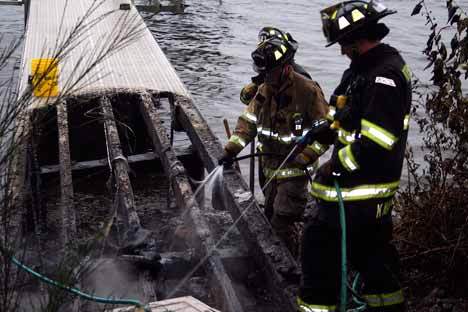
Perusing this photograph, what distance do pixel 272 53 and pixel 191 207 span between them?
1476 millimetres

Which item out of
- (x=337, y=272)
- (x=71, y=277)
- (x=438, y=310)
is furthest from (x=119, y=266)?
(x=438, y=310)

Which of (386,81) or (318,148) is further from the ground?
(386,81)

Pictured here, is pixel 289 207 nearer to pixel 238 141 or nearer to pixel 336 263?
pixel 238 141

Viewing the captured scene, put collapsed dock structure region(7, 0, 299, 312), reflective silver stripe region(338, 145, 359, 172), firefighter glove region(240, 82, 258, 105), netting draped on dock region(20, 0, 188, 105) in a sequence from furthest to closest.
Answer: netting draped on dock region(20, 0, 188, 105)
firefighter glove region(240, 82, 258, 105)
reflective silver stripe region(338, 145, 359, 172)
collapsed dock structure region(7, 0, 299, 312)

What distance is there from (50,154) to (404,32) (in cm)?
1250

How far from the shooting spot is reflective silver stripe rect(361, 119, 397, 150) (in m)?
3.26

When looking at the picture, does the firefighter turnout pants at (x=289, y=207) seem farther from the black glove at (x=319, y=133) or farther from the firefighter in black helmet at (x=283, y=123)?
the black glove at (x=319, y=133)

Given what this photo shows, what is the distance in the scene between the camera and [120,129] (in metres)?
7.71

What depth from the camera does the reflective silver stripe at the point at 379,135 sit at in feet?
10.7

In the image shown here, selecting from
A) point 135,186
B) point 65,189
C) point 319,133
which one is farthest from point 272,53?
point 135,186

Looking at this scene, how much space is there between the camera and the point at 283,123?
5000 mm

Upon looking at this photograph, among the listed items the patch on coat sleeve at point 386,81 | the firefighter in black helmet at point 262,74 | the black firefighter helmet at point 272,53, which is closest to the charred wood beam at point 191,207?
the firefighter in black helmet at point 262,74

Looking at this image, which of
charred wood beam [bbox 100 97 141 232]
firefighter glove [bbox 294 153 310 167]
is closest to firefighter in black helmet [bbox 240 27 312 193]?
firefighter glove [bbox 294 153 310 167]

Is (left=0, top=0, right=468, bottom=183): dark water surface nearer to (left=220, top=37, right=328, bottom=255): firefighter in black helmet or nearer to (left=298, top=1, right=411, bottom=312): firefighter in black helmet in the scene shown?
(left=220, top=37, right=328, bottom=255): firefighter in black helmet
